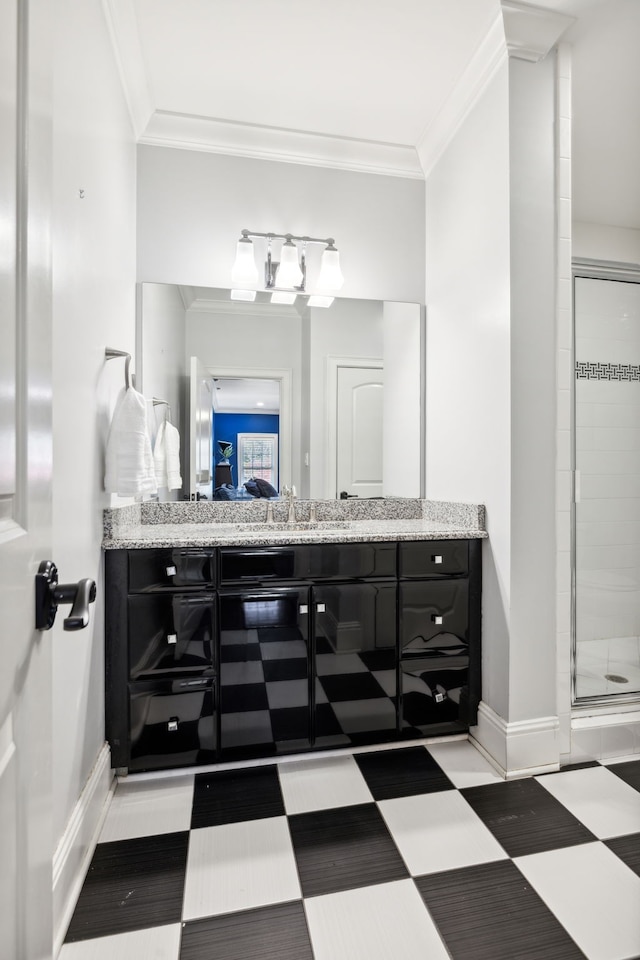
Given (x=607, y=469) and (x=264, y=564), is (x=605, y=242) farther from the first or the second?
(x=264, y=564)

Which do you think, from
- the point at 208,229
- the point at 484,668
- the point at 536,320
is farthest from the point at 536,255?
the point at 484,668

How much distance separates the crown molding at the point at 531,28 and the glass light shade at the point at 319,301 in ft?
3.60

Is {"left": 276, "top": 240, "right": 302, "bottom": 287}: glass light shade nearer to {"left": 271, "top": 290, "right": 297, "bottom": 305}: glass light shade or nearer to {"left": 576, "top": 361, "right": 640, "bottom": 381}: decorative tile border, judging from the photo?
{"left": 271, "top": 290, "right": 297, "bottom": 305}: glass light shade

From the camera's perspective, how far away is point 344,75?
1999mm

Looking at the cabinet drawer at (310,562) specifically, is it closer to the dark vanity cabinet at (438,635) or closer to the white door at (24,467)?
the dark vanity cabinet at (438,635)

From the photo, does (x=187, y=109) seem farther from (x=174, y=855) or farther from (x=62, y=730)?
(x=174, y=855)

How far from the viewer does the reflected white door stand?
98.3 inches

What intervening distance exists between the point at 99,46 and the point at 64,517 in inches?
58.3

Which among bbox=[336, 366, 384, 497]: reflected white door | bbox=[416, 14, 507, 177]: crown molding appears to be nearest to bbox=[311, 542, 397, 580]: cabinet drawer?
bbox=[336, 366, 384, 497]: reflected white door

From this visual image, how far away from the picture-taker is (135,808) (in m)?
1.66

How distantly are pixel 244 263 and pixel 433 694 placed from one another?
199 centimetres

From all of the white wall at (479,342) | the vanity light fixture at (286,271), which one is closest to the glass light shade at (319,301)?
the vanity light fixture at (286,271)

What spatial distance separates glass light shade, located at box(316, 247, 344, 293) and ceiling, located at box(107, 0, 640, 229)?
1.52ft

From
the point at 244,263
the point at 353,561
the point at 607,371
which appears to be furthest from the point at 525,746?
the point at 244,263
